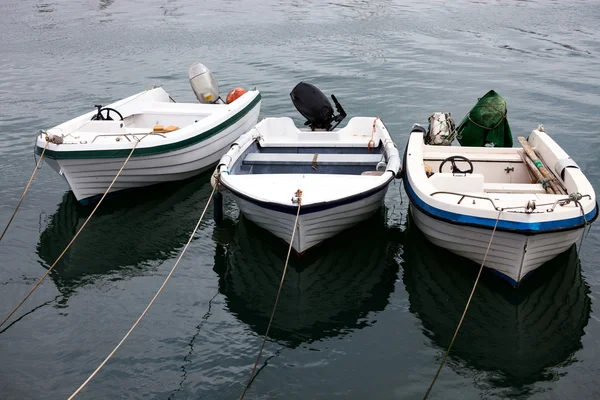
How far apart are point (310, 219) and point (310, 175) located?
97 centimetres

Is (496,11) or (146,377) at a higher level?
(496,11)

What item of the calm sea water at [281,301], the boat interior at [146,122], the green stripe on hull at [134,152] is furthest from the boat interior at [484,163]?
the boat interior at [146,122]

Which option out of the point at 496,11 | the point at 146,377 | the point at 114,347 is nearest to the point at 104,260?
the point at 114,347

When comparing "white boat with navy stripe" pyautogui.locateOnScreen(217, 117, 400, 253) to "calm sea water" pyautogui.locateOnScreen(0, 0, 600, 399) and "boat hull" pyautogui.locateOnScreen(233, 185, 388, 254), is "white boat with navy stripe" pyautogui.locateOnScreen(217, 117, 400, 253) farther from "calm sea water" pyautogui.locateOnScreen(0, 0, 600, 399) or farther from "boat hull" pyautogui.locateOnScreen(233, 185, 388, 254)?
"calm sea water" pyautogui.locateOnScreen(0, 0, 600, 399)

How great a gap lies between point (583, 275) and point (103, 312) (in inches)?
250

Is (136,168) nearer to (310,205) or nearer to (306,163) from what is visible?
(306,163)

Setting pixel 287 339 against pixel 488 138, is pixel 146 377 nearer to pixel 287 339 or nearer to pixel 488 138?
pixel 287 339

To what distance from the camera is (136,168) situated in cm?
1024

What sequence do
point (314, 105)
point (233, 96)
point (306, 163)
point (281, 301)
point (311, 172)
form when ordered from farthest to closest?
point (233, 96), point (314, 105), point (306, 163), point (311, 172), point (281, 301)

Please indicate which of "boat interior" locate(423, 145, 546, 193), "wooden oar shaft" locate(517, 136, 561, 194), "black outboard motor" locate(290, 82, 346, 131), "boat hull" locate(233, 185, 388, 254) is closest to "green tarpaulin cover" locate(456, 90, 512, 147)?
"wooden oar shaft" locate(517, 136, 561, 194)

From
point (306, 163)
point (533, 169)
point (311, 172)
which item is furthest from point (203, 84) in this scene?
point (533, 169)

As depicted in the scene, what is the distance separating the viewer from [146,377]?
20.9 feet

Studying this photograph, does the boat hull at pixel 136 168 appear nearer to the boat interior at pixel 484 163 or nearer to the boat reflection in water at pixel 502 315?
the boat interior at pixel 484 163

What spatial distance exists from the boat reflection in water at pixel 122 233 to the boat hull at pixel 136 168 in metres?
0.27
